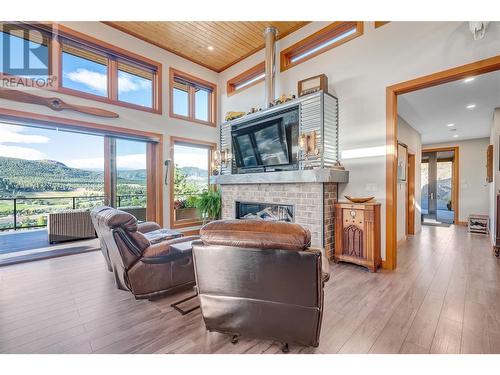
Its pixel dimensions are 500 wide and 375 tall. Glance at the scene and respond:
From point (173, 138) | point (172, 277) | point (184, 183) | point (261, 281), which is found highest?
point (173, 138)

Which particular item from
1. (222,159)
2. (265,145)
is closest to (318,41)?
(265,145)

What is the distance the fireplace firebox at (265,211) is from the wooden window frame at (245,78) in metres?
2.82

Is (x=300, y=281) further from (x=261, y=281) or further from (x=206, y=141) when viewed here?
(x=206, y=141)

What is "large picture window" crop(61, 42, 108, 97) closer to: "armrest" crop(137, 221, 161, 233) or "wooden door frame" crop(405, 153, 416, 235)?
"armrest" crop(137, 221, 161, 233)

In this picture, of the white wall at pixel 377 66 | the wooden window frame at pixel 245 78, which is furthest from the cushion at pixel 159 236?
the wooden window frame at pixel 245 78

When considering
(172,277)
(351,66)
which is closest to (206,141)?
(351,66)

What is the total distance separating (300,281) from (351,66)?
11.8 feet

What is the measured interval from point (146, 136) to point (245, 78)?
2.73m

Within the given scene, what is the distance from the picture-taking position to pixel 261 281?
1473mm

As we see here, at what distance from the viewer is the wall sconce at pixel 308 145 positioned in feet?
11.6

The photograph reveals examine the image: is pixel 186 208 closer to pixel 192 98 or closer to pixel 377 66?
Answer: pixel 192 98

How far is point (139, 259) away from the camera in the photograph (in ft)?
7.35

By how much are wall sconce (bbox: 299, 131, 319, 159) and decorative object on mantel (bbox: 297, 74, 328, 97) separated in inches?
29.2
